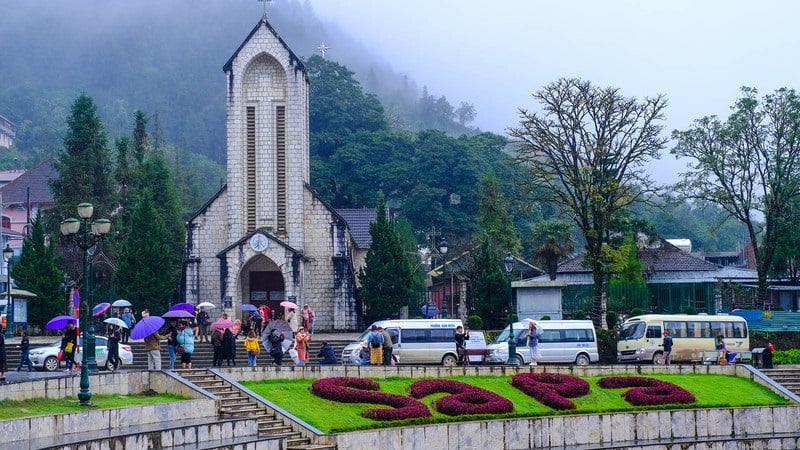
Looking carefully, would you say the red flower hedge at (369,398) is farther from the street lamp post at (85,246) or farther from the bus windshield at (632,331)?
the bus windshield at (632,331)

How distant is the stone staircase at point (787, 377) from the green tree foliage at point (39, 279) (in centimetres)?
2904

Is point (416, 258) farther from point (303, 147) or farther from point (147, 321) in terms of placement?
point (147, 321)

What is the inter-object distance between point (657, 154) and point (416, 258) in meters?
20.7

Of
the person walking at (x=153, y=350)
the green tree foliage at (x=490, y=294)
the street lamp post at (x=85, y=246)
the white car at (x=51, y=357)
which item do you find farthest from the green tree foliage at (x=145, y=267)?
the street lamp post at (x=85, y=246)

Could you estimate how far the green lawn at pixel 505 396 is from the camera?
28.9 m

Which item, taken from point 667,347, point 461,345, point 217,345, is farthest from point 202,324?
point 667,347

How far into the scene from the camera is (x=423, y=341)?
41.1 m

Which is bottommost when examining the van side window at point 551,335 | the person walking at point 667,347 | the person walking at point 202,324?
the person walking at point 667,347

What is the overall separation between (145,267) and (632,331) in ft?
69.8

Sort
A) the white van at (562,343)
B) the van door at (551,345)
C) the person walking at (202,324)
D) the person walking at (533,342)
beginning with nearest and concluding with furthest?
1. the person walking at (533,342)
2. the white van at (562,343)
3. the van door at (551,345)
4. the person walking at (202,324)

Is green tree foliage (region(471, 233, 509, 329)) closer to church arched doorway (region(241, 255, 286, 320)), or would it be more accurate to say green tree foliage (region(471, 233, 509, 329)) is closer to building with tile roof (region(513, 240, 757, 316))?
building with tile roof (region(513, 240, 757, 316))

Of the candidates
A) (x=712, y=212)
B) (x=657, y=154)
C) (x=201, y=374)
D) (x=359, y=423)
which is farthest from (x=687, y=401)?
(x=712, y=212)

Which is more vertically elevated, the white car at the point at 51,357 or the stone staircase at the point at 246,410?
the white car at the point at 51,357

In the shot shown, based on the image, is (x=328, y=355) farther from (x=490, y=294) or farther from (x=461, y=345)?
(x=490, y=294)
